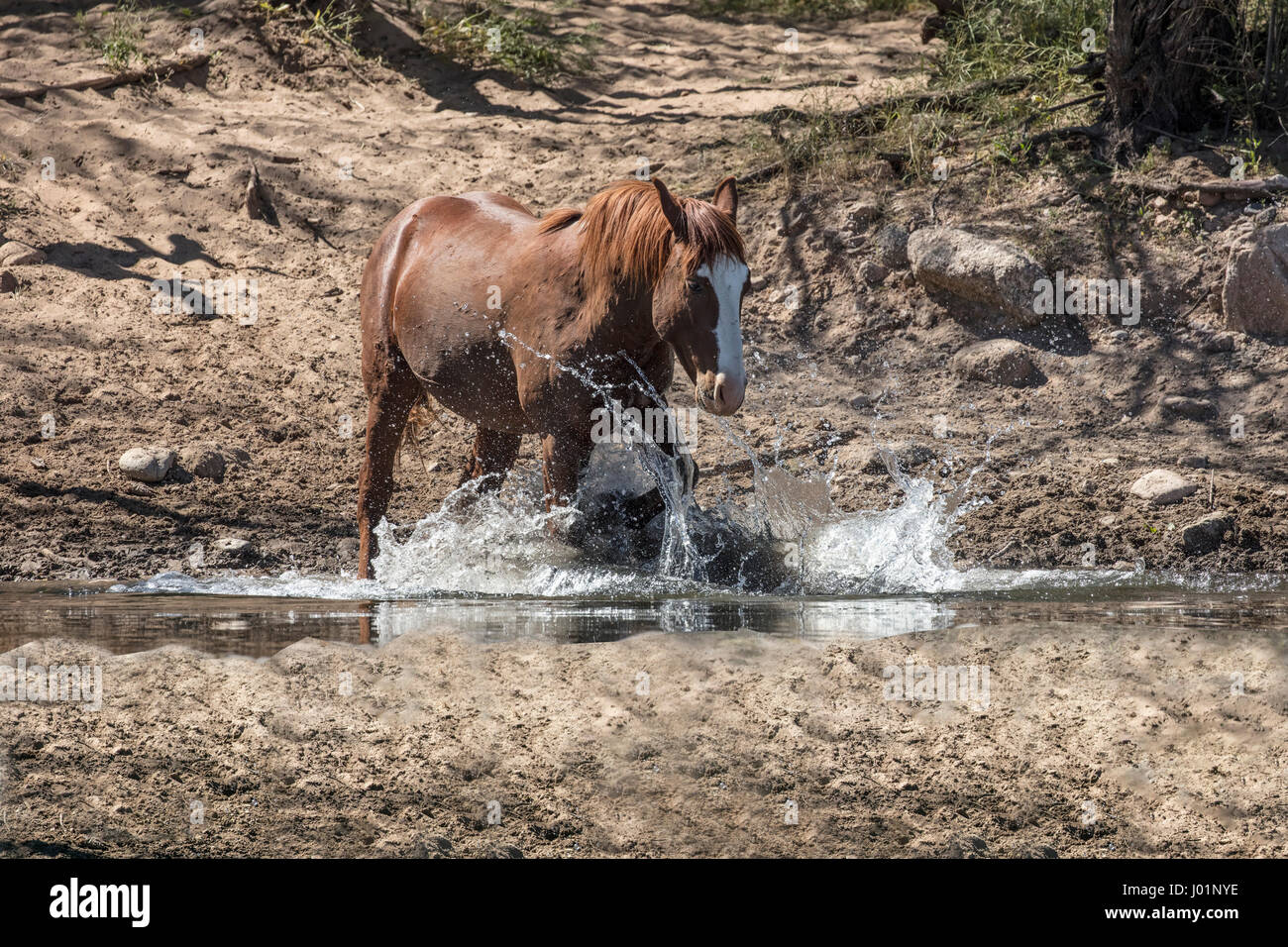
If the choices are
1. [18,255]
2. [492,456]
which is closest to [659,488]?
[492,456]

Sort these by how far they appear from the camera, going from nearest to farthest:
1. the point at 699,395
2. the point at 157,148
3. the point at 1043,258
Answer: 1. the point at 699,395
2. the point at 1043,258
3. the point at 157,148

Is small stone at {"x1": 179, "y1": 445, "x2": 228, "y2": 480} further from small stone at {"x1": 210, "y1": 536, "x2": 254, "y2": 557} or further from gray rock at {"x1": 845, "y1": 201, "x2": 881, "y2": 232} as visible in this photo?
gray rock at {"x1": 845, "y1": 201, "x2": 881, "y2": 232}

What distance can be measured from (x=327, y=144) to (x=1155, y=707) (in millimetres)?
7557

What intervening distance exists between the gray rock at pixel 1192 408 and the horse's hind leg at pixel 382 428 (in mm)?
3769

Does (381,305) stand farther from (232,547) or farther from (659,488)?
(659,488)

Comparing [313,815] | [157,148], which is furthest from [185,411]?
[313,815]

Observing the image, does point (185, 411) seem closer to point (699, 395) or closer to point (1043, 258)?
point (699, 395)

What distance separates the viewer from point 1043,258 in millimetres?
7750

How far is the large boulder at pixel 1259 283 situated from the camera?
716 cm

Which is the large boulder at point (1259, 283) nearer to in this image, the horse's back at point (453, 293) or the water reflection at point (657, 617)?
the water reflection at point (657, 617)

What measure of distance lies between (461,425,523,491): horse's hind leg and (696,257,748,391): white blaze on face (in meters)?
2.08

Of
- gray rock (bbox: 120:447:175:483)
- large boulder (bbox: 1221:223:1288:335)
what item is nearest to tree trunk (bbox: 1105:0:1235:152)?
large boulder (bbox: 1221:223:1288:335)

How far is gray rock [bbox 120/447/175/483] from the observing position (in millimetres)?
6660

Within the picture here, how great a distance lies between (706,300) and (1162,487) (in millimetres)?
2771
